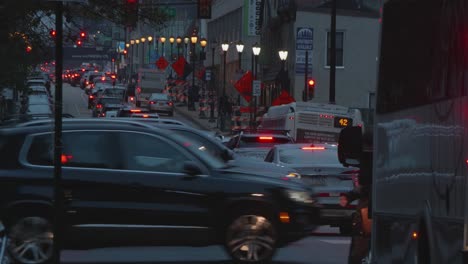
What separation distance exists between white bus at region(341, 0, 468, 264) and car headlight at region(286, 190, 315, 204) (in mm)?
3244

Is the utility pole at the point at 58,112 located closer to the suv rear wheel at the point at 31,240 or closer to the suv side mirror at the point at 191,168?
the suv rear wheel at the point at 31,240

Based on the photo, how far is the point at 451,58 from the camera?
6953 millimetres

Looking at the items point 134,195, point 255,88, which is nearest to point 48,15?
point 134,195

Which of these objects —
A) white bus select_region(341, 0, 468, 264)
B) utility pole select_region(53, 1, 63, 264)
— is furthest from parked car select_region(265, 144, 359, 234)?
utility pole select_region(53, 1, 63, 264)

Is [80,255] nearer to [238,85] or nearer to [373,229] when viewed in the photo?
[373,229]

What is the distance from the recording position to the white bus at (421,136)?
6617 mm

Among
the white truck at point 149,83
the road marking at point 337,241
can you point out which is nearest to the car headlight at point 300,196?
the road marking at point 337,241

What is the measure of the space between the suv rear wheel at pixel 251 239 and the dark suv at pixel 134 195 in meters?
0.01

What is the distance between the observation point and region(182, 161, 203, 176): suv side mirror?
44.7ft

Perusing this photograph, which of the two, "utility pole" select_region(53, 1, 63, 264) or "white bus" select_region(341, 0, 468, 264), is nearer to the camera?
"white bus" select_region(341, 0, 468, 264)

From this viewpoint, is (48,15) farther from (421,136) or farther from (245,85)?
(245,85)

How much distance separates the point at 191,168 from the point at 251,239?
1.09 meters

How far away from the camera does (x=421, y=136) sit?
26.5 ft

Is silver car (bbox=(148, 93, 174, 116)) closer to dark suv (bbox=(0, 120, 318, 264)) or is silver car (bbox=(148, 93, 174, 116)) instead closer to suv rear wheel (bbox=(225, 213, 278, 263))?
dark suv (bbox=(0, 120, 318, 264))
